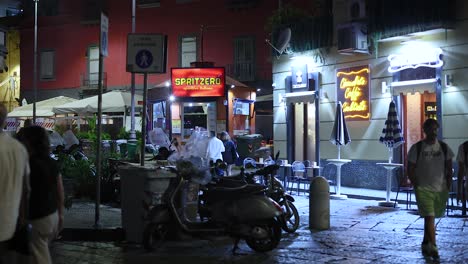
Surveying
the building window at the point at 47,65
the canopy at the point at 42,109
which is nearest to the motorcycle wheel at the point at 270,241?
the canopy at the point at 42,109

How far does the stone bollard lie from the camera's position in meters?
10.2

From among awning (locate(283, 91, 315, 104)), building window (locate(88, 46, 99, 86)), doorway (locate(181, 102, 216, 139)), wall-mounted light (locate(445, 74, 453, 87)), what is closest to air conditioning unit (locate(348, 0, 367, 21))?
awning (locate(283, 91, 315, 104))

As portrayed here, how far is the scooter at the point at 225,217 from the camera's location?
827cm

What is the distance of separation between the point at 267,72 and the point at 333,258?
74.3 ft

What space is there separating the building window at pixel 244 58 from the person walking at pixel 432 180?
896 inches

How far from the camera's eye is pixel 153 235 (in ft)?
27.9

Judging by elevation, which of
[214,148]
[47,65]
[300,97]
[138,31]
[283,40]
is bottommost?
[214,148]

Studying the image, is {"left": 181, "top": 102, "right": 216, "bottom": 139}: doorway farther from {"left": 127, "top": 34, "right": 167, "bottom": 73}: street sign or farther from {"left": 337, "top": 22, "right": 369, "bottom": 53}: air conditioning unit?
{"left": 127, "top": 34, "right": 167, "bottom": 73}: street sign

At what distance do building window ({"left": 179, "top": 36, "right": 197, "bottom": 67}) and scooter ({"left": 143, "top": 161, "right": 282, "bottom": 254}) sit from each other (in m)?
23.9

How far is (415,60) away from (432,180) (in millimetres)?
7318

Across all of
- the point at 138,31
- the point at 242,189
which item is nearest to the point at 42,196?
the point at 242,189

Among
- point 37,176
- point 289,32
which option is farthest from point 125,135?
point 37,176

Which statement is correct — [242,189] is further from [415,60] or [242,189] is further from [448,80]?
[415,60]

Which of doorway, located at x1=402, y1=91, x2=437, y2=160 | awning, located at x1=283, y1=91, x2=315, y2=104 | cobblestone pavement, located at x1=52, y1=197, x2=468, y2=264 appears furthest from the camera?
awning, located at x1=283, y1=91, x2=315, y2=104
